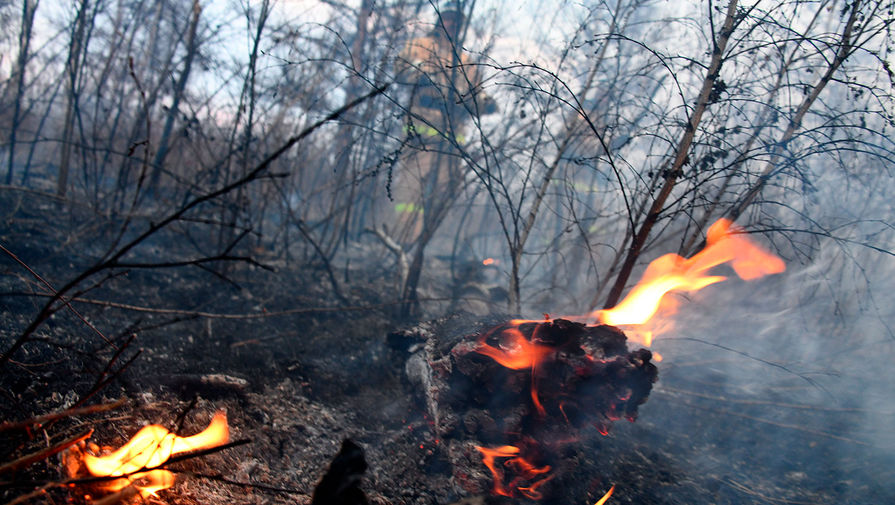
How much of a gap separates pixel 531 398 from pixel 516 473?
558 millimetres

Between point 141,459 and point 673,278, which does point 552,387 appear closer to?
point 673,278

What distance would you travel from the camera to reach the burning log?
3084 mm

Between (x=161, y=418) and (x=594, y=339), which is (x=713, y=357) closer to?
(x=594, y=339)

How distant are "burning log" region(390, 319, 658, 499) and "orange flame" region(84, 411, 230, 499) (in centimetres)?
174

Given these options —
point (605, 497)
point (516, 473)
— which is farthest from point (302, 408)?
point (605, 497)

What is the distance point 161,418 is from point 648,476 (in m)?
3.90

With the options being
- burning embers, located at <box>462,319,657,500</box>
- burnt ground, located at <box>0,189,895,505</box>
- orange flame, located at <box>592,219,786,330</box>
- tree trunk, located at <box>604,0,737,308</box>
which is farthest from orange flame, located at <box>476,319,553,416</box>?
tree trunk, located at <box>604,0,737,308</box>

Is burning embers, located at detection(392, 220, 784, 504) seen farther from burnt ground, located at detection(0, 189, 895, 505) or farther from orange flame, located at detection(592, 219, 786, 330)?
burnt ground, located at detection(0, 189, 895, 505)

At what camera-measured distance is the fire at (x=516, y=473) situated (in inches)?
118

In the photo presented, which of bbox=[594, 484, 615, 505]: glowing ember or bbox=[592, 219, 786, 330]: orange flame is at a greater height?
bbox=[592, 219, 786, 330]: orange flame

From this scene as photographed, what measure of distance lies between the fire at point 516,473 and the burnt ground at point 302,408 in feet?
0.27

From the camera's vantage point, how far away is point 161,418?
2.88 meters

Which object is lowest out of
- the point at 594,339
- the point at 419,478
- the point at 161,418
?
the point at 419,478

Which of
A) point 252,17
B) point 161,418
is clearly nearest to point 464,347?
point 161,418
